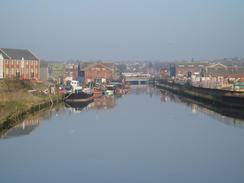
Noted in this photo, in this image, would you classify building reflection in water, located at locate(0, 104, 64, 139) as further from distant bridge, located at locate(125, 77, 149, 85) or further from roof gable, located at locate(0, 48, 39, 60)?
distant bridge, located at locate(125, 77, 149, 85)

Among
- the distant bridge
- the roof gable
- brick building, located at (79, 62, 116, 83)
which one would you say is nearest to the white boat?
the roof gable

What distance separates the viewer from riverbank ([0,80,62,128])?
22669 millimetres

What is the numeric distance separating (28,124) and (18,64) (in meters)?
28.7

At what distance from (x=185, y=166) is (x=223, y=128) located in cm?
935

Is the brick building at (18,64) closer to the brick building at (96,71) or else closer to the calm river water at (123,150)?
the brick building at (96,71)

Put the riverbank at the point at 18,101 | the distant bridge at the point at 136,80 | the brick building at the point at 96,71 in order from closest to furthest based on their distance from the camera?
the riverbank at the point at 18,101 < the brick building at the point at 96,71 < the distant bridge at the point at 136,80

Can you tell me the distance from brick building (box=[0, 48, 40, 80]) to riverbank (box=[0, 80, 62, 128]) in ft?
25.3

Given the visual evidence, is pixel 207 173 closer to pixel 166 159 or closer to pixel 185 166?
pixel 185 166

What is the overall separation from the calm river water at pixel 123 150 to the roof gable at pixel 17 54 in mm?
23802

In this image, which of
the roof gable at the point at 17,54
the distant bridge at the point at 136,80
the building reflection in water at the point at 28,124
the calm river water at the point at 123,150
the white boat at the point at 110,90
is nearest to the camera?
the calm river water at the point at 123,150

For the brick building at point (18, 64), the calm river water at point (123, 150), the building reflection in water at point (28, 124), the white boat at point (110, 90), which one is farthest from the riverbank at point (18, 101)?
the white boat at point (110, 90)

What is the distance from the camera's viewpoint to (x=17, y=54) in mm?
52625

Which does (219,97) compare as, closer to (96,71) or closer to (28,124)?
(28,124)

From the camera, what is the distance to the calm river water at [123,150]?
1383cm
